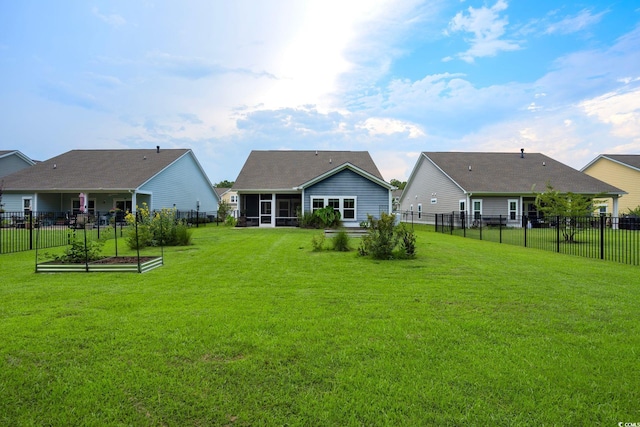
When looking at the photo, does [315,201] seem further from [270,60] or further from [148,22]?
[148,22]

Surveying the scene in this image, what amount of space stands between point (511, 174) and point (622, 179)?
1260cm

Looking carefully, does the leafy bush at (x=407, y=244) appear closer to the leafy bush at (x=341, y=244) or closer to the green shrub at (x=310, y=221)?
the leafy bush at (x=341, y=244)

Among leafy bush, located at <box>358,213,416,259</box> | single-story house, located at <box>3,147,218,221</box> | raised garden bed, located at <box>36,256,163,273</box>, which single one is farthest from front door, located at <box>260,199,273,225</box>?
raised garden bed, located at <box>36,256,163,273</box>

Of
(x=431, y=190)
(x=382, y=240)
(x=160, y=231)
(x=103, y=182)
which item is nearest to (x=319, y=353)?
(x=382, y=240)

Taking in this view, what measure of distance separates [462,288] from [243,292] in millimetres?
4002

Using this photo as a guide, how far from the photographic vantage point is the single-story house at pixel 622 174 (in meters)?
31.0

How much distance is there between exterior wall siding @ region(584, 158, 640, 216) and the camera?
3098cm

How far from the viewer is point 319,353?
3.47m

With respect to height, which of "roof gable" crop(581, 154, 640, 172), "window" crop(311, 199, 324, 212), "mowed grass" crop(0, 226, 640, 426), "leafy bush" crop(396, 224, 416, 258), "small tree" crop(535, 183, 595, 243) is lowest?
"mowed grass" crop(0, 226, 640, 426)

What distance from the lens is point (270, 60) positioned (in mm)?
18031

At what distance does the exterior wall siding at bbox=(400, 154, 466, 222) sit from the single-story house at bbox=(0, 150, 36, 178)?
130 ft

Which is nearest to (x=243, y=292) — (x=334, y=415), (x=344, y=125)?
(x=334, y=415)

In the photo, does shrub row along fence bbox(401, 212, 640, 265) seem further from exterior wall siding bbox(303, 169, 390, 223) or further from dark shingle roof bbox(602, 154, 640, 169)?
dark shingle roof bbox(602, 154, 640, 169)

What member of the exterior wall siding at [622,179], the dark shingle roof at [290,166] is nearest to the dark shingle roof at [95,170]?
the dark shingle roof at [290,166]
